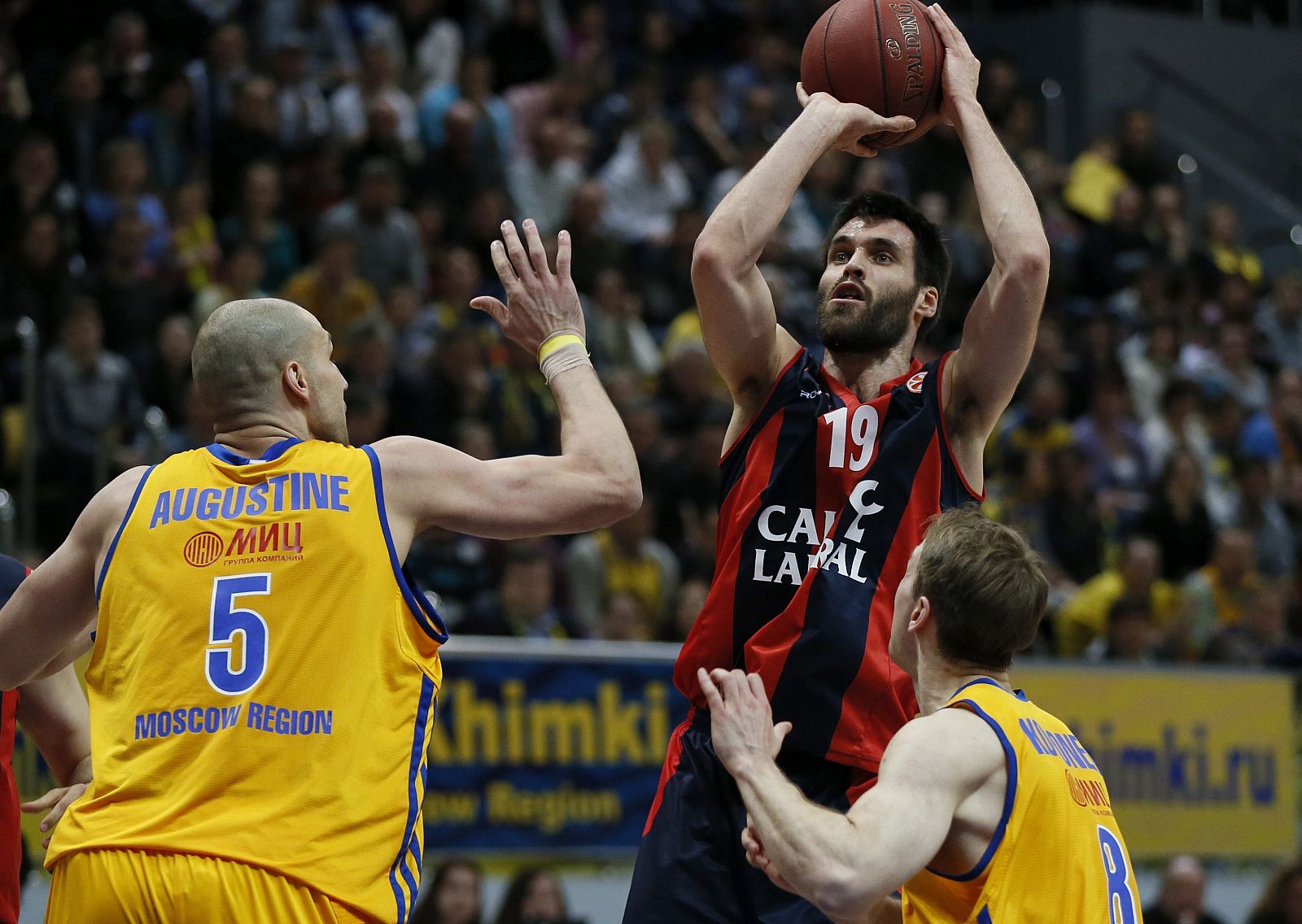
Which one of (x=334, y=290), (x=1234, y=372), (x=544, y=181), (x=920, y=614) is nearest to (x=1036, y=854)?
(x=920, y=614)

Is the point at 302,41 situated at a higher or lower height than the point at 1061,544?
higher

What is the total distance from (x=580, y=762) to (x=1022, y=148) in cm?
1101

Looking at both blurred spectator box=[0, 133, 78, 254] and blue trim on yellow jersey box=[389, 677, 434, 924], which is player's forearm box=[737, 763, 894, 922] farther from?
blurred spectator box=[0, 133, 78, 254]

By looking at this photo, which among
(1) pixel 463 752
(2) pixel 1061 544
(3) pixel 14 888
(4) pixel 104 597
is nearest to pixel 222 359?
(4) pixel 104 597

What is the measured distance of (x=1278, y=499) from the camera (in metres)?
14.8

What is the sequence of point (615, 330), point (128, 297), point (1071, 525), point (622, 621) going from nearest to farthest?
point (622, 621)
point (128, 297)
point (1071, 525)
point (615, 330)

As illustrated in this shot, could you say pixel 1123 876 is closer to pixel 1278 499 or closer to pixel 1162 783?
pixel 1162 783

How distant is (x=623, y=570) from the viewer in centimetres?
1123

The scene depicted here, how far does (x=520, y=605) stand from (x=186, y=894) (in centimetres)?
657

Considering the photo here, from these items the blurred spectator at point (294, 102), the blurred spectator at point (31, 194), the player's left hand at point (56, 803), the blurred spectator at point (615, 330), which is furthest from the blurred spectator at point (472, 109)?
the player's left hand at point (56, 803)

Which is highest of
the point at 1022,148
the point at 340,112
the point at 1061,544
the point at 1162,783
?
the point at 340,112

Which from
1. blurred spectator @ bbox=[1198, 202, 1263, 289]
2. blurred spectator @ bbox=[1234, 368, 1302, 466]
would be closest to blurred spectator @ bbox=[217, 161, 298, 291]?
blurred spectator @ bbox=[1234, 368, 1302, 466]

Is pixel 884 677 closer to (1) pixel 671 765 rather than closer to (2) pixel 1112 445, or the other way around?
(1) pixel 671 765

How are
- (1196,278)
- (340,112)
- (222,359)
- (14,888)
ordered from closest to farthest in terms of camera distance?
(222,359), (14,888), (340,112), (1196,278)
